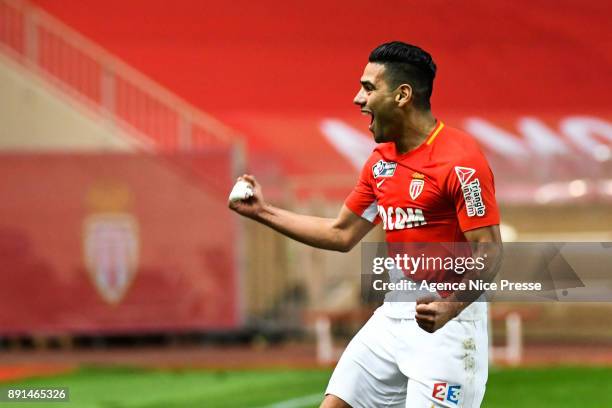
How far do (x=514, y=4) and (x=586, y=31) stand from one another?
1.17 m

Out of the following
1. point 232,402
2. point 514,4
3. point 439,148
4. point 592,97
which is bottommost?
point 232,402

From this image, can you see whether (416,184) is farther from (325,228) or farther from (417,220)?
(325,228)

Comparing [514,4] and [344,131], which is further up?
[514,4]

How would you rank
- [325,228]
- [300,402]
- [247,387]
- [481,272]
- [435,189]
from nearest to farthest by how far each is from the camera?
[481,272] < [435,189] < [325,228] < [300,402] < [247,387]

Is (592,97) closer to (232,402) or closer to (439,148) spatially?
(232,402)

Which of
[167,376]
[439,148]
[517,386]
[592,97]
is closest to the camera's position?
[439,148]

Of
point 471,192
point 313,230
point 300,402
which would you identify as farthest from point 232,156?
point 471,192

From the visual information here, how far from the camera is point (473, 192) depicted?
440 cm

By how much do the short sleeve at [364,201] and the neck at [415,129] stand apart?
0.29 metres

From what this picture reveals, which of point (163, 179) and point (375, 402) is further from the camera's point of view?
point (163, 179)

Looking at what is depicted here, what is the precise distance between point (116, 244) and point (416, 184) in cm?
1336

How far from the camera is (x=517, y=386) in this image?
12172mm

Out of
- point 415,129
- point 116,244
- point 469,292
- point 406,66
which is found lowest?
point 469,292

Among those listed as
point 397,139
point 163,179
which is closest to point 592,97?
point 163,179
